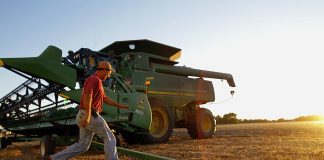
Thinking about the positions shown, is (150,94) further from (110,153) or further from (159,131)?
(110,153)

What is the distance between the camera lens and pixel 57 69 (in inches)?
348

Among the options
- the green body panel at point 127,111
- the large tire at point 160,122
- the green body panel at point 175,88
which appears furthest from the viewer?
the green body panel at point 175,88

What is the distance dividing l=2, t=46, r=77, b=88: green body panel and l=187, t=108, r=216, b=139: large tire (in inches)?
257

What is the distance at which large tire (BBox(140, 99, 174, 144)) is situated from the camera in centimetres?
1130

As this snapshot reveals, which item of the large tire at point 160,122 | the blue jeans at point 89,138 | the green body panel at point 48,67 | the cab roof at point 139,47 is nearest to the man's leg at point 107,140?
the blue jeans at point 89,138

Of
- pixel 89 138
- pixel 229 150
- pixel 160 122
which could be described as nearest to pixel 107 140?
pixel 89 138

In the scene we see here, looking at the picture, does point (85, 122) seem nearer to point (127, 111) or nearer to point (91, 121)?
point (91, 121)

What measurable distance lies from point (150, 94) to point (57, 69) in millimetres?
3711

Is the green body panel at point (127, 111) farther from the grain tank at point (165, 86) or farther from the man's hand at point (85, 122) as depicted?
the man's hand at point (85, 122)

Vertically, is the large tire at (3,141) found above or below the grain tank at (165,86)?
below

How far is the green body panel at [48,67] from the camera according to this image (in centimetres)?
824

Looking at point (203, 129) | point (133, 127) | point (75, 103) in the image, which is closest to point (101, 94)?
point (75, 103)

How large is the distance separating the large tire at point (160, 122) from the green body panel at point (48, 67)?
303 centimetres

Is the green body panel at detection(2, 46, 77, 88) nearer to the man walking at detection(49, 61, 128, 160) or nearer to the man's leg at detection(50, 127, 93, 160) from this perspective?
the man walking at detection(49, 61, 128, 160)
